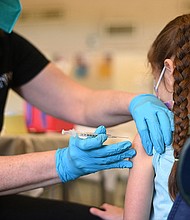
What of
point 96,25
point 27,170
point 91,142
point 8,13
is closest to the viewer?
point 91,142

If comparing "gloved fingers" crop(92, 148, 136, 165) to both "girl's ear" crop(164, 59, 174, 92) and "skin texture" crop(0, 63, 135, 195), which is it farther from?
"skin texture" crop(0, 63, 135, 195)

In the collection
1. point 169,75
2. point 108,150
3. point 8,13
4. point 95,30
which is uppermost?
point 95,30

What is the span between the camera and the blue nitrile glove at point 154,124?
99 centimetres

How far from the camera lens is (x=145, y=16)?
188 inches

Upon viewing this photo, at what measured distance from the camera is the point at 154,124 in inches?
40.6

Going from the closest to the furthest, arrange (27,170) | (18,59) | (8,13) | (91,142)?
(91,142)
(27,170)
(8,13)
(18,59)

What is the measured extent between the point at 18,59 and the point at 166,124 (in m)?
0.78

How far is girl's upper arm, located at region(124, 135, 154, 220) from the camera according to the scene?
3.33 ft

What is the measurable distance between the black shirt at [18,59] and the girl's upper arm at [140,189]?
2.18ft

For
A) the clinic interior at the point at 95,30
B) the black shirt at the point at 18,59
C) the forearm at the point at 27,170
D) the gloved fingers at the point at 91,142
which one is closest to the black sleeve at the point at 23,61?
the black shirt at the point at 18,59

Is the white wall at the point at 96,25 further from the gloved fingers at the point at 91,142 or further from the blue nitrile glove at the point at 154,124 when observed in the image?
the gloved fingers at the point at 91,142

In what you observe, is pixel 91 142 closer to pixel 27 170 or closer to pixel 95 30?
pixel 27 170

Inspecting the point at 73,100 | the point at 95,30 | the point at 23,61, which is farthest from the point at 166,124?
the point at 95,30

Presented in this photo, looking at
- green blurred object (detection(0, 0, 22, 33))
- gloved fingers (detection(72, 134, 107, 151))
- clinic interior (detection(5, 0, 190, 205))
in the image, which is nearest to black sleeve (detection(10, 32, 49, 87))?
green blurred object (detection(0, 0, 22, 33))
